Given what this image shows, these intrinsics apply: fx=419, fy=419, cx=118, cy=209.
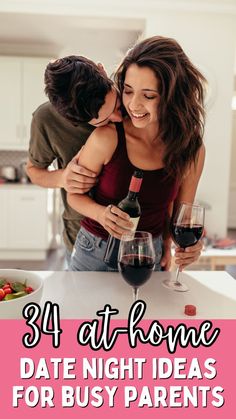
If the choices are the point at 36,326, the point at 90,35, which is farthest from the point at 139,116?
the point at 90,35

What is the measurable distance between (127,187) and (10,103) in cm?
415

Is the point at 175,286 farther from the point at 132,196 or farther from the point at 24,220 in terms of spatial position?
the point at 24,220

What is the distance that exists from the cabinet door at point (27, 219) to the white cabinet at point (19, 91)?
701 mm

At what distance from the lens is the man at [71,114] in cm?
118

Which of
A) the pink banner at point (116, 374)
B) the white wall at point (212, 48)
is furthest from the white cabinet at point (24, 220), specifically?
the pink banner at point (116, 374)

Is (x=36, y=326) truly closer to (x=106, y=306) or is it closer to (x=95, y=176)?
(x=106, y=306)

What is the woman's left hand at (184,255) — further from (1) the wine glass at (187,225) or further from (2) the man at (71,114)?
(2) the man at (71,114)

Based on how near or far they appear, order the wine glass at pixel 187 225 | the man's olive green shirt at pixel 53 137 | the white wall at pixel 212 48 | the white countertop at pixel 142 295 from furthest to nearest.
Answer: the white wall at pixel 212 48 < the man's olive green shirt at pixel 53 137 < the wine glass at pixel 187 225 < the white countertop at pixel 142 295

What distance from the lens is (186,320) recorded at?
1025 mm

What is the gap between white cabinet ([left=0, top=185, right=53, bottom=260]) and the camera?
194 inches

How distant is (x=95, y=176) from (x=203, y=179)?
9.18 ft

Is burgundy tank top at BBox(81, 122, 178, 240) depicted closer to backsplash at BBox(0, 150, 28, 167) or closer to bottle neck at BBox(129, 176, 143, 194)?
bottle neck at BBox(129, 176, 143, 194)

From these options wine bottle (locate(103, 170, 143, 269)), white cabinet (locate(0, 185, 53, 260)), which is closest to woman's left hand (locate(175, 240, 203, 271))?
wine bottle (locate(103, 170, 143, 269))

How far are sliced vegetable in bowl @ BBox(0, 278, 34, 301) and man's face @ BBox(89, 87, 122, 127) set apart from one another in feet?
1.74
